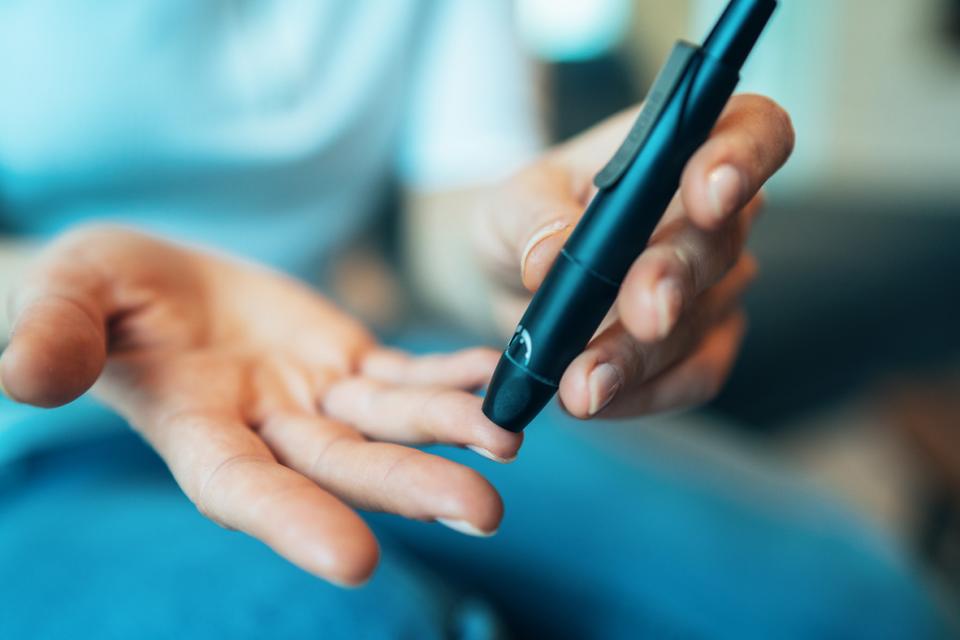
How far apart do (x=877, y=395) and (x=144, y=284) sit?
1130 millimetres

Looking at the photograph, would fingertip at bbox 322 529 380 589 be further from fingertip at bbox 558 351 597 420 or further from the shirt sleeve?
the shirt sleeve

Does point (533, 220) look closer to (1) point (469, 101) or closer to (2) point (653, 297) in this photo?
(2) point (653, 297)

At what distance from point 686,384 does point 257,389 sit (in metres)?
0.19

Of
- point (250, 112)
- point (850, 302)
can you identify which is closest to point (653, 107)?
point (250, 112)

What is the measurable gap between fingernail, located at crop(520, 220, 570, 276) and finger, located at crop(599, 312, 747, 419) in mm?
64

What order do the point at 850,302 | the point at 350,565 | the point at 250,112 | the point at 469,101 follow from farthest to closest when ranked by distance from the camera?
the point at 850,302, the point at 469,101, the point at 250,112, the point at 350,565

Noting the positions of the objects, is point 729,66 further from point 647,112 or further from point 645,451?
point 645,451

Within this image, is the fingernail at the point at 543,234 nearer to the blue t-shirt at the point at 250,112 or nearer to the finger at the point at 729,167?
the finger at the point at 729,167

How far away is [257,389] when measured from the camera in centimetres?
33

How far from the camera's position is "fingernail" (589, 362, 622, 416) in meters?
0.25

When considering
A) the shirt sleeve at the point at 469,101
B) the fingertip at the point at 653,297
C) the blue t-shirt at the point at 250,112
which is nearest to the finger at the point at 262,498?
the fingertip at the point at 653,297

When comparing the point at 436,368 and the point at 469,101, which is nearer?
the point at 436,368

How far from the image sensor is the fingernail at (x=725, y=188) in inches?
8.9

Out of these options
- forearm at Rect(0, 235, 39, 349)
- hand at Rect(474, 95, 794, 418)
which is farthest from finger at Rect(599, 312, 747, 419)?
forearm at Rect(0, 235, 39, 349)
